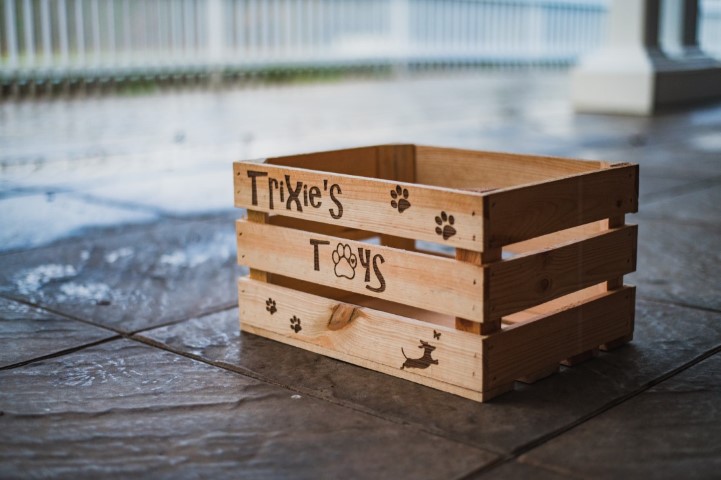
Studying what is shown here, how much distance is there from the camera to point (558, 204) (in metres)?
2.23

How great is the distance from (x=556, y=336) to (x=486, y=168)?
0.74 metres

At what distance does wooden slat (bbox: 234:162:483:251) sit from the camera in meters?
2.06

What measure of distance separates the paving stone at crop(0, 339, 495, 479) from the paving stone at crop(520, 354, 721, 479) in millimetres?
190

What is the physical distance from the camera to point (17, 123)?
8.71 meters

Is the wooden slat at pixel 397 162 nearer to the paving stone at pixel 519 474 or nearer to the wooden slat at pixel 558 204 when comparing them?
the wooden slat at pixel 558 204

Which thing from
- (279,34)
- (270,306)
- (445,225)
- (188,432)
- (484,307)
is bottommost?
(188,432)

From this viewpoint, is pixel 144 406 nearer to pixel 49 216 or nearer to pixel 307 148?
pixel 49 216

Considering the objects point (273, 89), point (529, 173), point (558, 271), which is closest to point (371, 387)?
point (558, 271)

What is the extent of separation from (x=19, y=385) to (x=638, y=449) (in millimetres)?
1448

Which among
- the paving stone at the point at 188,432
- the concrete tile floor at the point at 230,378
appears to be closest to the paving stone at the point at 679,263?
the concrete tile floor at the point at 230,378

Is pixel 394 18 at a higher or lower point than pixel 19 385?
higher

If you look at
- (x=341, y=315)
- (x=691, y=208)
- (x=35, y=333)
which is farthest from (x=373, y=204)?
(x=691, y=208)

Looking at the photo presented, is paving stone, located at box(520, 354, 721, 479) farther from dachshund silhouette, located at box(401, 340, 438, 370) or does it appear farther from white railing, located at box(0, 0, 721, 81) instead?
white railing, located at box(0, 0, 721, 81)

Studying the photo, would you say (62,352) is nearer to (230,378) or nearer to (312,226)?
(230,378)
